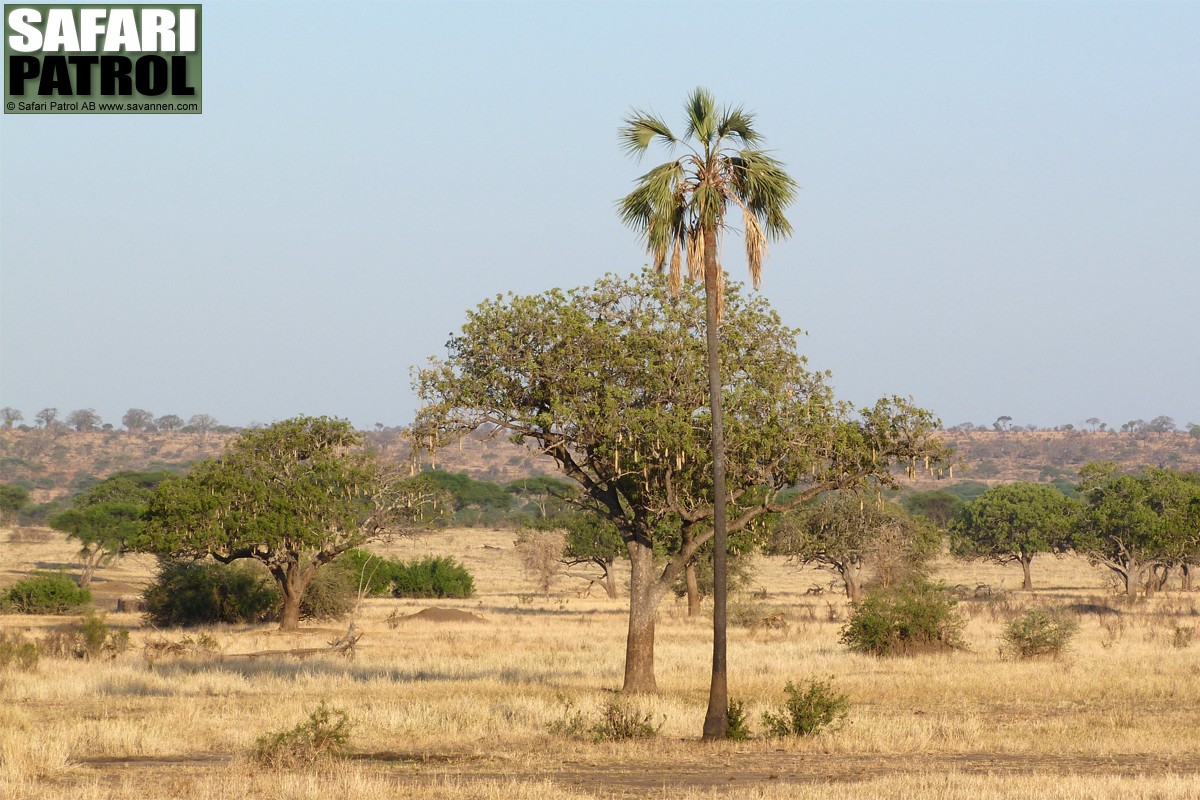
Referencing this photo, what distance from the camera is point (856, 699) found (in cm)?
2553

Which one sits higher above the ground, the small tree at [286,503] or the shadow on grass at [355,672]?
the small tree at [286,503]

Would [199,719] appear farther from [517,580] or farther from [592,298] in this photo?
[517,580]

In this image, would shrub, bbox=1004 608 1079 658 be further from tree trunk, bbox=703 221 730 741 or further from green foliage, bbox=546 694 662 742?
tree trunk, bbox=703 221 730 741

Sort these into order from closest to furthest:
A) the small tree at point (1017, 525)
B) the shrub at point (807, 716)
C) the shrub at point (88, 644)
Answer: the shrub at point (807, 716) → the shrub at point (88, 644) → the small tree at point (1017, 525)

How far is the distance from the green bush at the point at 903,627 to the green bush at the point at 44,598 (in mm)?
33559

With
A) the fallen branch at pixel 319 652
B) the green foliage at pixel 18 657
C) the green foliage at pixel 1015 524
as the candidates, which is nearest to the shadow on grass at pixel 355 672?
the fallen branch at pixel 319 652

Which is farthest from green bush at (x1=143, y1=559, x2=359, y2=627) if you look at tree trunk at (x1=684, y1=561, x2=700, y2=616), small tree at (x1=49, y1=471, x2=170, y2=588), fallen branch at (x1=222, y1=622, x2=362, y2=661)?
small tree at (x1=49, y1=471, x2=170, y2=588)

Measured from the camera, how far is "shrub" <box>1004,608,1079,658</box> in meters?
32.8

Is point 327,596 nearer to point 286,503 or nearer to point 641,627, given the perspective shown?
point 286,503

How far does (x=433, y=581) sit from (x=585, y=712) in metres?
44.8

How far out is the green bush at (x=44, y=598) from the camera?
52.7m

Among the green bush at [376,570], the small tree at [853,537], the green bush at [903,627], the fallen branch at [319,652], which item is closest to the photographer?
the fallen branch at [319,652]

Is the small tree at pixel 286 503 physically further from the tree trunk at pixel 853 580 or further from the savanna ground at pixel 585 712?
the tree trunk at pixel 853 580

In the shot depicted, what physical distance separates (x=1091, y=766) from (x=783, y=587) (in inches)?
2420
